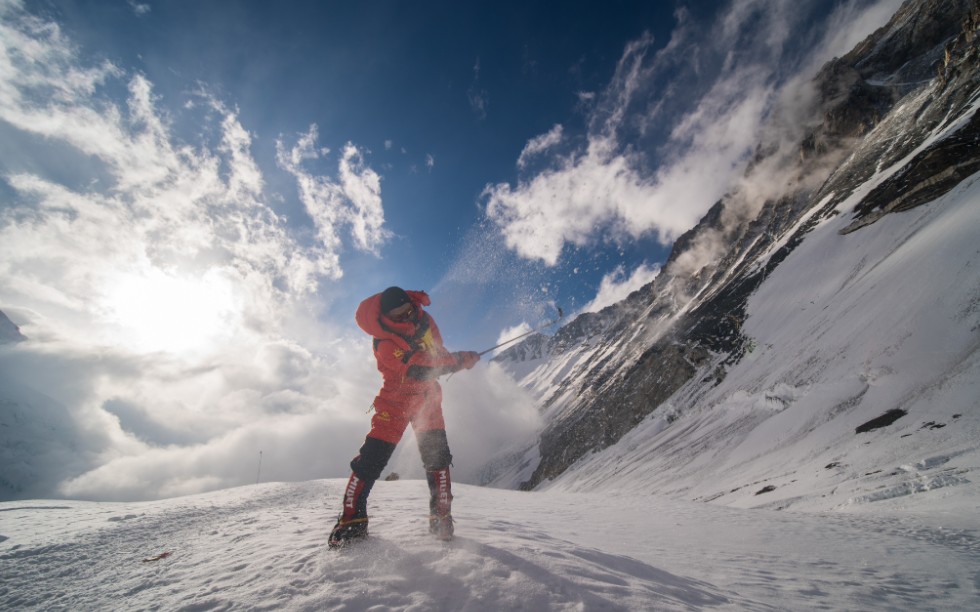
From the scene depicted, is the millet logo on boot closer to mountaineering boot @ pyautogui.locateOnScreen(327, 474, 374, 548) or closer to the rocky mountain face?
mountaineering boot @ pyautogui.locateOnScreen(327, 474, 374, 548)

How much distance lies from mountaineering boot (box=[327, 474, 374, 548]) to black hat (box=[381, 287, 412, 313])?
2059 millimetres

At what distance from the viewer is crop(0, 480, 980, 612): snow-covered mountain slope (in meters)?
2.76

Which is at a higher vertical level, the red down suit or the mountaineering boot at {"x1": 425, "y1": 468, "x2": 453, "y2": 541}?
the red down suit

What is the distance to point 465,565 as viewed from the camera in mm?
3172

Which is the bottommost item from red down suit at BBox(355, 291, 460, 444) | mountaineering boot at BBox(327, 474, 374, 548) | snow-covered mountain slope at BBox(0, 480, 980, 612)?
snow-covered mountain slope at BBox(0, 480, 980, 612)

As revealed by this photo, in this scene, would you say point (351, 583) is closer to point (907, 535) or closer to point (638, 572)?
point (638, 572)

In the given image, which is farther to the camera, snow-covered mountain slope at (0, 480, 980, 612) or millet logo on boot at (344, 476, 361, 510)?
millet logo on boot at (344, 476, 361, 510)

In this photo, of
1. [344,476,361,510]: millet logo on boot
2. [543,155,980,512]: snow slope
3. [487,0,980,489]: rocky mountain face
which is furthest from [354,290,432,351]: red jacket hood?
[487,0,980,489]: rocky mountain face

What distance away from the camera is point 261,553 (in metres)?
3.66

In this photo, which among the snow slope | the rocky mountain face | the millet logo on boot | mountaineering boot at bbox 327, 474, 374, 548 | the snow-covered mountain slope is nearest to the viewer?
the snow-covered mountain slope

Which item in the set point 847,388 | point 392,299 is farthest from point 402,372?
point 847,388

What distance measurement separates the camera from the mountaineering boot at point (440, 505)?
4.22 m

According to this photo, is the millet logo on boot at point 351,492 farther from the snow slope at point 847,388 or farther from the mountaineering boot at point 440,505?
the snow slope at point 847,388

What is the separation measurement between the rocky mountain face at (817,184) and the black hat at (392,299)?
156 ft
